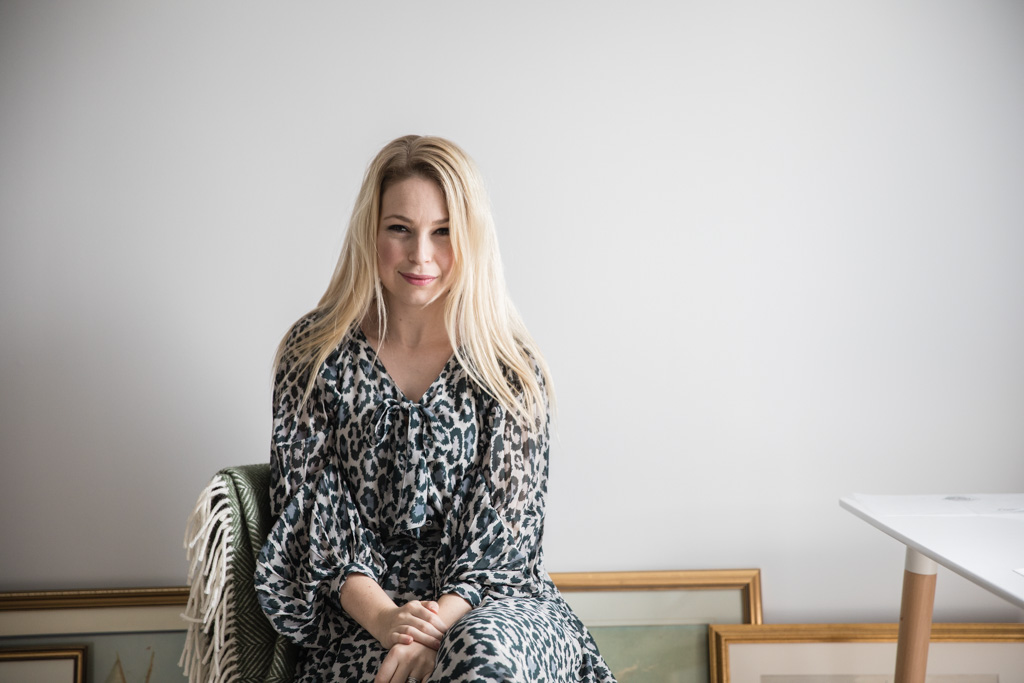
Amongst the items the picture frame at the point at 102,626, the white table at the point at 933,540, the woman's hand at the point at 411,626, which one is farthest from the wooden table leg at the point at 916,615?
the picture frame at the point at 102,626

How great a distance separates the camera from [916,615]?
4.38ft

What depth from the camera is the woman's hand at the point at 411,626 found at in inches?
43.5

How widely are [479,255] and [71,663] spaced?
53.7 inches

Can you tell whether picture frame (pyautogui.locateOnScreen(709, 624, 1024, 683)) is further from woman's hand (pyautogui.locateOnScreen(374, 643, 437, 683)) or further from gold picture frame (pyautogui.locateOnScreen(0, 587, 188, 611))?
gold picture frame (pyautogui.locateOnScreen(0, 587, 188, 611))

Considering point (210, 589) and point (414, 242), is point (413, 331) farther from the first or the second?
point (210, 589)

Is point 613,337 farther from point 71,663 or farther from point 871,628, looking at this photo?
point 71,663

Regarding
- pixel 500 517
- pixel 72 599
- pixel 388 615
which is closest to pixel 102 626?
pixel 72 599

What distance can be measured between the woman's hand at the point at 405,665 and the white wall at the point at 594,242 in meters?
0.72

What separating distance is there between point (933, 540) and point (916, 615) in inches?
10.1

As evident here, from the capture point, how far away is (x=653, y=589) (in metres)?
1.74

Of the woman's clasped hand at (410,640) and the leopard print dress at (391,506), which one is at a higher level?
the leopard print dress at (391,506)

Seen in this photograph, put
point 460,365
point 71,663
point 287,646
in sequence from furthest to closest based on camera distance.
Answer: point 71,663 → point 460,365 → point 287,646

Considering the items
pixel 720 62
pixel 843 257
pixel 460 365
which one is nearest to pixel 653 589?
pixel 460 365

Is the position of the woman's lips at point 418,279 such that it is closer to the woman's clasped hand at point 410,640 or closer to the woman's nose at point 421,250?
the woman's nose at point 421,250
